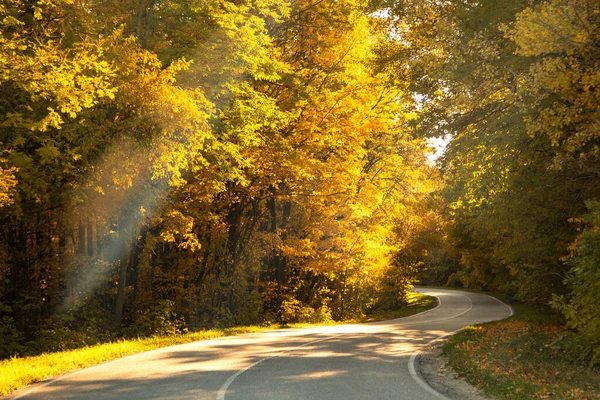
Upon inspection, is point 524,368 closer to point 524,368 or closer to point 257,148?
point 524,368

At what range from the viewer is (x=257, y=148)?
2289 cm

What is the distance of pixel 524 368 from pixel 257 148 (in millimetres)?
13708

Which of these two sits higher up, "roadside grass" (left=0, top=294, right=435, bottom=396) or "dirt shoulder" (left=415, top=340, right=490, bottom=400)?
"roadside grass" (left=0, top=294, right=435, bottom=396)

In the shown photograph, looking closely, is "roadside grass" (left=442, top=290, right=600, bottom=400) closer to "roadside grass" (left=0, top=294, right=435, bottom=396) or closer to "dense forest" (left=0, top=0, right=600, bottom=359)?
"dense forest" (left=0, top=0, right=600, bottom=359)

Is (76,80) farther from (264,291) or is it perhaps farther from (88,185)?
(264,291)

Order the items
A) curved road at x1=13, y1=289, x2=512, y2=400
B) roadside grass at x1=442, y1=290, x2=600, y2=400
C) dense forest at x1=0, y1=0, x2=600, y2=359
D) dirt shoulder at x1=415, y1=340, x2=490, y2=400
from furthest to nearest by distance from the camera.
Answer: dense forest at x1=0, y1=0, x2=600, y2=359 < dirt shoulder at x1=415, y1=340, x2=490, y2=400 < roadside grass at x1=442, y1=290, x2=600, y2=400 < curved road at x1=13, y1=289, x2=512, y2=400

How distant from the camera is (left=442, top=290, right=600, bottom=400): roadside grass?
9.58 meters

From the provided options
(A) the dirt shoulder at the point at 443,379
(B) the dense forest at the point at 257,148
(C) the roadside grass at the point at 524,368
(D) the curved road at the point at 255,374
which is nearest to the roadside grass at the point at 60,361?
(D) the curved road at the point at 255,374

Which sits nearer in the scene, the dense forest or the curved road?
the curved road

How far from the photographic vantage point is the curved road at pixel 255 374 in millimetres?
9414

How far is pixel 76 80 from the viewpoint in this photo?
11945 millimetres

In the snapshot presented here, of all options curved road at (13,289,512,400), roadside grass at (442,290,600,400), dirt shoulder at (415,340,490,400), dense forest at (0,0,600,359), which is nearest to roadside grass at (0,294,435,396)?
curved road at (13,289,512,400)

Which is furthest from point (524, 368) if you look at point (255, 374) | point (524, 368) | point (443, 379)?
point (255, 374)

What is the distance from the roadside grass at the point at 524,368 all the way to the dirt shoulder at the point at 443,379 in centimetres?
18
